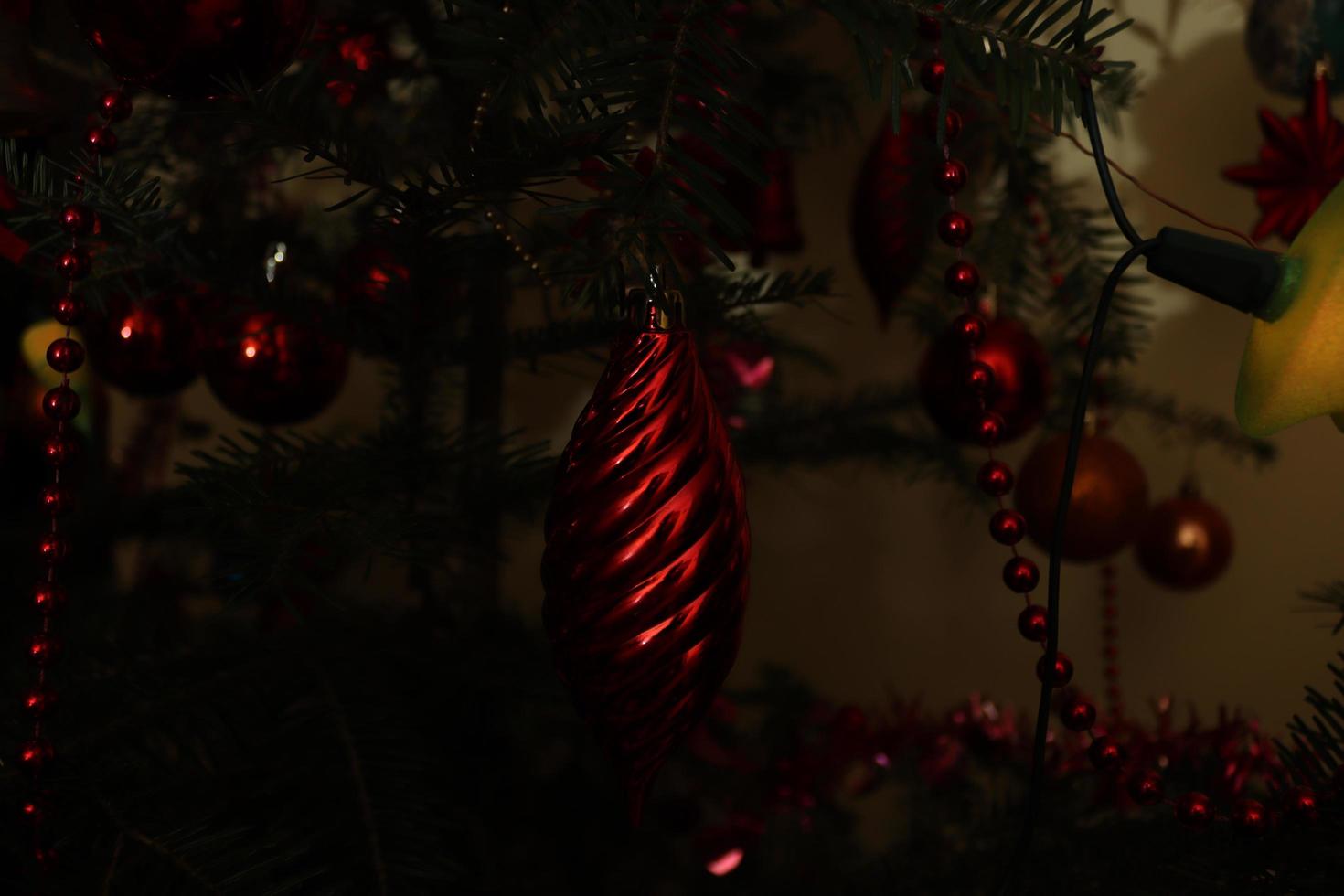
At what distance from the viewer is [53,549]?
33cm

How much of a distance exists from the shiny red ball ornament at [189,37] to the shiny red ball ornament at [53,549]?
147mm

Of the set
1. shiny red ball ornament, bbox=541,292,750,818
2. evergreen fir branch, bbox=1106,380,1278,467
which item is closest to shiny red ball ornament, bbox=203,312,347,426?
shiny red ball ornament, bbox=541,292,750,818

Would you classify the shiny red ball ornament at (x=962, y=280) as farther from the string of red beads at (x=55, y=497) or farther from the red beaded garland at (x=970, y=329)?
the string of red beads at (x=55, y=497)

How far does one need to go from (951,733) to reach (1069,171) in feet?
1.23

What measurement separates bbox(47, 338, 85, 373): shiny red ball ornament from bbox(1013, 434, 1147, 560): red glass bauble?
43 centimetres

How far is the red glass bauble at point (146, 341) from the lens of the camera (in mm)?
471

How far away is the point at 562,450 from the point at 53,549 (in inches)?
9.1

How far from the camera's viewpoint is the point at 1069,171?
676mm

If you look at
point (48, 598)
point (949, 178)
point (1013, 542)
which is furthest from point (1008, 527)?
point (48, 598)

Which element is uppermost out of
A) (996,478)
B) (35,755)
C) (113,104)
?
(113,104)

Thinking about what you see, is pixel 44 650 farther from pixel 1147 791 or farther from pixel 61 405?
pixel 1147 791

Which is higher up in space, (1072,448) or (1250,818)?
(1072,448)

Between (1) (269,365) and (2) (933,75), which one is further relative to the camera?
(1) (269,365)

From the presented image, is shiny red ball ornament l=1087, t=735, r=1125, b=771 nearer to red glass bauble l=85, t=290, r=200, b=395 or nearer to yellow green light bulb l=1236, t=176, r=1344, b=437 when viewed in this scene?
yellow green light bulb l=1236, t=176, r=1344, b=437
